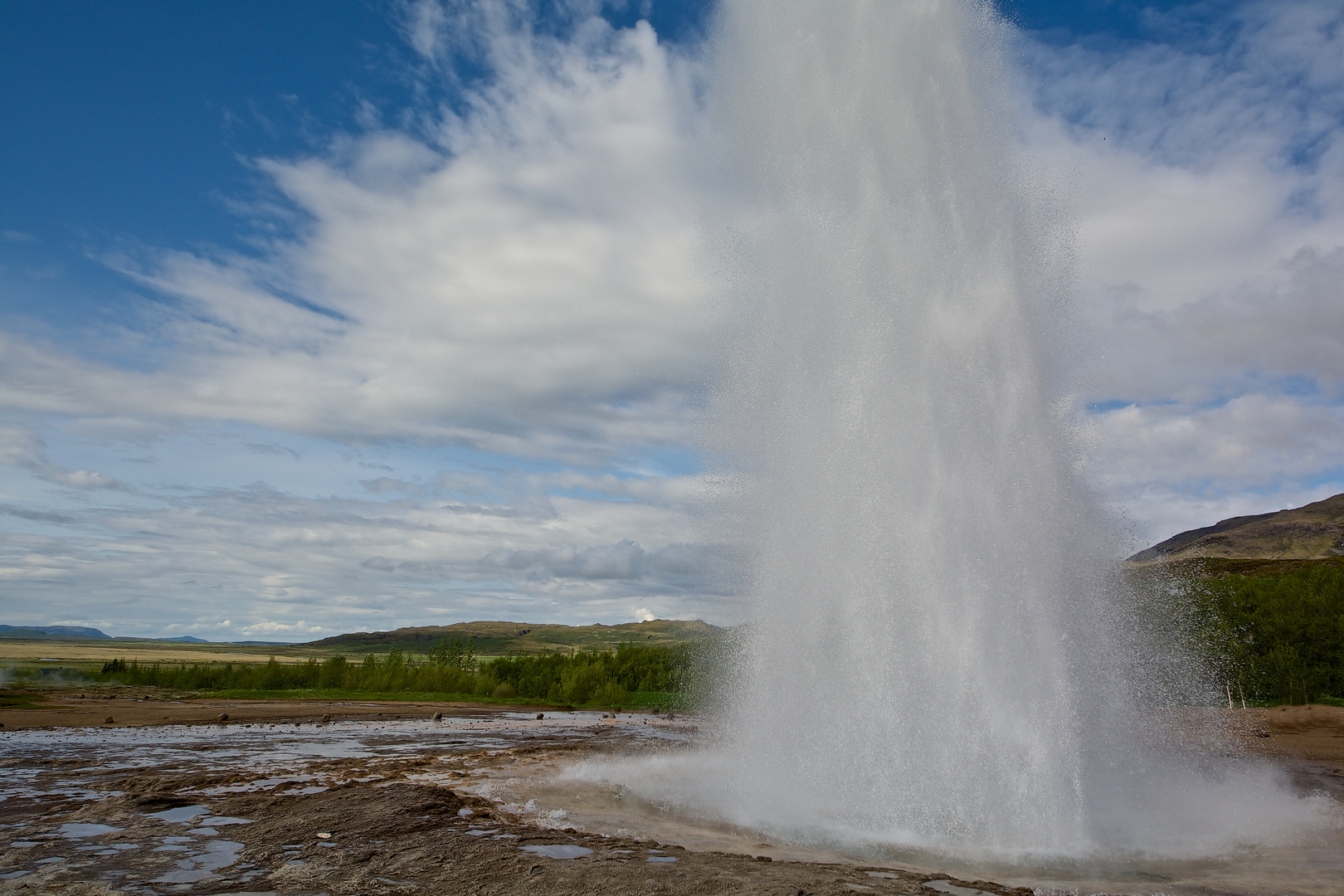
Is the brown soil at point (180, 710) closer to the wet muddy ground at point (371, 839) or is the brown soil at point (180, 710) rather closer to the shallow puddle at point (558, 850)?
the wet muddy ground at point (371, 839)

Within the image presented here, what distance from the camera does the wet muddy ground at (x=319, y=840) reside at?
737cm

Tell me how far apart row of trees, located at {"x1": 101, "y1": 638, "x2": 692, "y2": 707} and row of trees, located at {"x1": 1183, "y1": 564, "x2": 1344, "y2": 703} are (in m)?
34.5

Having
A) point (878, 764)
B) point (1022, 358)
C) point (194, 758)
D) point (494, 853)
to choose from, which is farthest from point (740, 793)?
point (194, 758)

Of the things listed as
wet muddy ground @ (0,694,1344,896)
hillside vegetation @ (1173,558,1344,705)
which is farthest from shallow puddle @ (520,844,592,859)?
hillside vegetation @ (1173,558,1344,705)

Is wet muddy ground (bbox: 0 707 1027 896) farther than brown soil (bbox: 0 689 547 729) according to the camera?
No

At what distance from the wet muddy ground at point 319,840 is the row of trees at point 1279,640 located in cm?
4348

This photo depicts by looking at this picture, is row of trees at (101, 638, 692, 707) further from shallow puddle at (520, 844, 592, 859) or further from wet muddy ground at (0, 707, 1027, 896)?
shallow puddle at (520, 844, 592, 859)

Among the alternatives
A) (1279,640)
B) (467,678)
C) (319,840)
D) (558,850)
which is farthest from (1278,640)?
(467,678)

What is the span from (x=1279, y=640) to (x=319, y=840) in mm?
56117

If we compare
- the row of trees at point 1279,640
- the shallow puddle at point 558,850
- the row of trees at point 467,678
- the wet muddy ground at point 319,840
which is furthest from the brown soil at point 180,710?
the row of trees at point 1279,640

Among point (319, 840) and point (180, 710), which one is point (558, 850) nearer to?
point (319, 840)

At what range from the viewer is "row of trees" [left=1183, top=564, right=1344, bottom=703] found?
44562 millimetres

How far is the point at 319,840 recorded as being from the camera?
30.6ft

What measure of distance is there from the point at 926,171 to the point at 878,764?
10.6 metres
